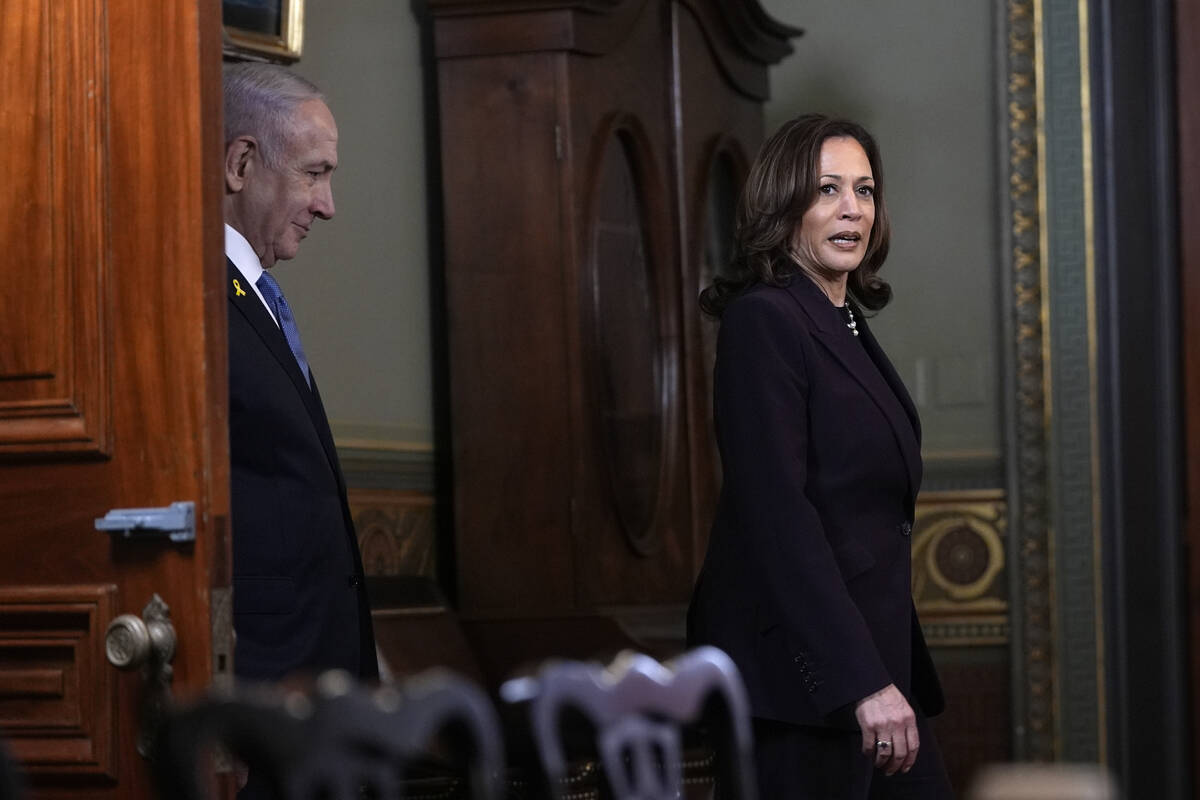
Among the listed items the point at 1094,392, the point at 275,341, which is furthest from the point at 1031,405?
the point at 275,341

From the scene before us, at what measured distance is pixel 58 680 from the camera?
8.04 ft

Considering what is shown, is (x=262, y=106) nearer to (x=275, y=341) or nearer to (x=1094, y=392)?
(x=275, y=341)

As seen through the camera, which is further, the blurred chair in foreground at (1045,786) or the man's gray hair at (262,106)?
the man's gray hair at (262,106)

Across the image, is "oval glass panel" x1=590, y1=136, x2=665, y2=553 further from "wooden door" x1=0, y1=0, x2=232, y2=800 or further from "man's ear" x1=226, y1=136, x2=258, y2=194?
"wooden door" x1=0, y1=0, x2=232, y2=800

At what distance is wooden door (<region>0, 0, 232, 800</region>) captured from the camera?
2406 millimetres

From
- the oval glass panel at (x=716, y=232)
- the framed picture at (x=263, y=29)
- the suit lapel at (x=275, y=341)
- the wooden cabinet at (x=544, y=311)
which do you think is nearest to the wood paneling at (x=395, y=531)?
the wooden cabinet at (x=544, y=311)

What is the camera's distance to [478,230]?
15.4 ft

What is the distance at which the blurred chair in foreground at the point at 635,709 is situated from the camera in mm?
1385

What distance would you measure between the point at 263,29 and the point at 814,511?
1987 millimetres

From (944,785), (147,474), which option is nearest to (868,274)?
(944,785)

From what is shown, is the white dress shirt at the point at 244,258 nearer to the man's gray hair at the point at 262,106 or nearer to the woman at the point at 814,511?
the man's gray hair at the point at 262,106

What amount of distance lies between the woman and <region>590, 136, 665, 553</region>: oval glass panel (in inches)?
71.8

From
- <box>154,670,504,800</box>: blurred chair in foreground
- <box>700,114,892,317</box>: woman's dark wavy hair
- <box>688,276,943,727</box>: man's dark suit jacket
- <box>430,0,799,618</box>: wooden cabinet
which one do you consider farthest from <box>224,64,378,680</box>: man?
<box>430,0,799,618</box>: wooden cabinet

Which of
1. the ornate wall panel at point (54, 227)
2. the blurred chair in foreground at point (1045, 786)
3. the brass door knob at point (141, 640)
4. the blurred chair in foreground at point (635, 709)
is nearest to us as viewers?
Result: the blurred chair in foreground at point (1045, 786)
